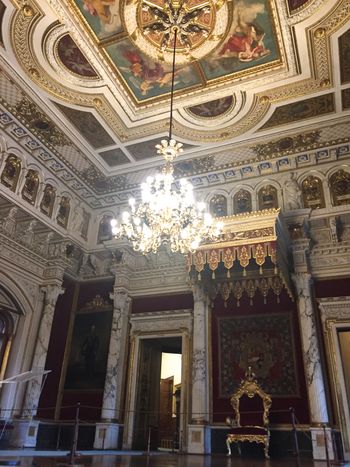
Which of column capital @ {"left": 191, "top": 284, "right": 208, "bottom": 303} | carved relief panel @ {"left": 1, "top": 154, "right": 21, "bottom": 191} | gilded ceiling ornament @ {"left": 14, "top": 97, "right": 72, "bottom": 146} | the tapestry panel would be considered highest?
gilded ceiling ornament @ {"left": 14, "top": 97, "right": 72, "bottom": 146}

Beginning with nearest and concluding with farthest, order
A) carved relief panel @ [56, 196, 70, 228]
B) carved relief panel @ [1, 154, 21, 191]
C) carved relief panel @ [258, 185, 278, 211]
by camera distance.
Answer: carved relief panel @ [1, 154, 21, 191]
carved relief panel @ [258, 185, 278, 211]
carved relief panel @ [56, 196, 70, 228]

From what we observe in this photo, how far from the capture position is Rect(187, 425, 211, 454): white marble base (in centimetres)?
698

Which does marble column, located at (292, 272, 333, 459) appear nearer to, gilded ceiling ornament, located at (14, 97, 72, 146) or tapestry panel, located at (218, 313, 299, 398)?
tapestry panel, located at (218, 313, 299, 398)

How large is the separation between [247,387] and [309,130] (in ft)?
17.1

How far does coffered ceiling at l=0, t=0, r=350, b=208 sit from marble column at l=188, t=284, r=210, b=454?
3.08 meters

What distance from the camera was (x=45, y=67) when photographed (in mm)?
6832

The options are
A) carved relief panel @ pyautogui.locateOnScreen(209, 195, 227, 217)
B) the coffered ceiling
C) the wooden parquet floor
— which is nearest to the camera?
the wooden parquet floor

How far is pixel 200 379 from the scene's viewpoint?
296 inches

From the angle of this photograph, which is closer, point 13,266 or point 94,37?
point 94,37

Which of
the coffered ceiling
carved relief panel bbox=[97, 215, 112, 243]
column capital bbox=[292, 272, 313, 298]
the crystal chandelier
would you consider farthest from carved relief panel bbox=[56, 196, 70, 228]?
column capital bbox=[292, 272, 313, 298]

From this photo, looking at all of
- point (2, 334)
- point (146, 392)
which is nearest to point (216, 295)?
point (146, 392)

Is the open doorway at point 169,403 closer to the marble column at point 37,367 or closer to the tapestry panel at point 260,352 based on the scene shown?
the tapestry panel at point 260,352

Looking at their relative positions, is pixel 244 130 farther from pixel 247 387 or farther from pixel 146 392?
pixel 146 392

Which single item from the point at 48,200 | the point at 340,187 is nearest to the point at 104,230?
the point at 48,200
